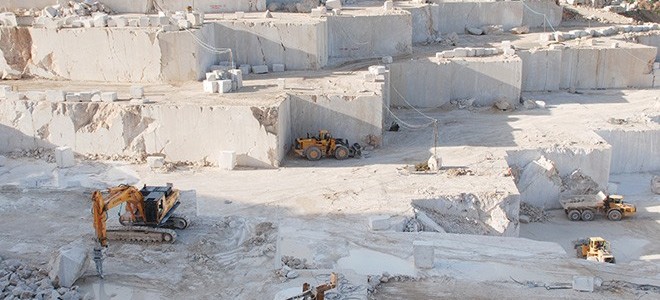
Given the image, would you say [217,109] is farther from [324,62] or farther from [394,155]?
[324,62]

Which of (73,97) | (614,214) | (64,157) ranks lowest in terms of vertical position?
(614,214)

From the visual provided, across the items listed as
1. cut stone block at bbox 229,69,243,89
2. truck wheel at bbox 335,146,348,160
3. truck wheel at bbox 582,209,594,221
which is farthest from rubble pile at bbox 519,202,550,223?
cut stone block at bbox 229,69,243,89

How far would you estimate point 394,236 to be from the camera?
13.4 m

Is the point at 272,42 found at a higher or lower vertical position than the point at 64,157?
higher

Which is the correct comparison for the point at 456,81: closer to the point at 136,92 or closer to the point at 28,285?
the point at 136,92

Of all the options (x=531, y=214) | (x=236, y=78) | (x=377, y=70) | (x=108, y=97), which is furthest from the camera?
(x=377, y=70)

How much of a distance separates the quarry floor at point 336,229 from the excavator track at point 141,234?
15 centimetres

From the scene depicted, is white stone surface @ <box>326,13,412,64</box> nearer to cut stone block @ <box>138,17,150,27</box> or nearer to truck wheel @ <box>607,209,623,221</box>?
cut stone block @ <box>138,17,150,27</box>

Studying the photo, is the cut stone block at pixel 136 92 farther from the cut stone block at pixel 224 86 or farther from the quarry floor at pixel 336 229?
the cut stone block at pixel 224 86

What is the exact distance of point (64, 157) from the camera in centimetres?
1748

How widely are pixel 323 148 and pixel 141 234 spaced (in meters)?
6.37

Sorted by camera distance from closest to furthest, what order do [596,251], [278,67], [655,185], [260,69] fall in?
[596,251]
[655,185]
[260,69]
[278,67]

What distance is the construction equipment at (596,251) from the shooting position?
15.0 metres

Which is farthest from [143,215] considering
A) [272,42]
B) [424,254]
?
[272,42]
